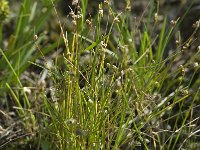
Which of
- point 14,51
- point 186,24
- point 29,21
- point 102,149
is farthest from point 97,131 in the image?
point 186,24

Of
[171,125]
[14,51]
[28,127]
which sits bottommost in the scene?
[171,125]

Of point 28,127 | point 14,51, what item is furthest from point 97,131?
point 14,51

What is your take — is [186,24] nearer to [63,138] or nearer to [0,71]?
[0,71]

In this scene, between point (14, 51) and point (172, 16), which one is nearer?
point (14, 51)

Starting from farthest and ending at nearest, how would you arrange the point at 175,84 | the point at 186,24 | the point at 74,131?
the point at 186,24, the point at 175,84, the point at 74,131

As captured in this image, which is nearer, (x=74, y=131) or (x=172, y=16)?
(x=74, y=131)

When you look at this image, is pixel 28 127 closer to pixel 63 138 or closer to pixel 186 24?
pixel 63 138

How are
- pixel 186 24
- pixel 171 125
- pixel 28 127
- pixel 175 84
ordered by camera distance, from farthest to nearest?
pixel 186 24, pixel 175 84, pixel 171 125, pixel 28 127

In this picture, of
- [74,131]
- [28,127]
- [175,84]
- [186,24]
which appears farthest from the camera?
[186,24]

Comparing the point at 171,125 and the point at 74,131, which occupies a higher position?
the point at 74,131
